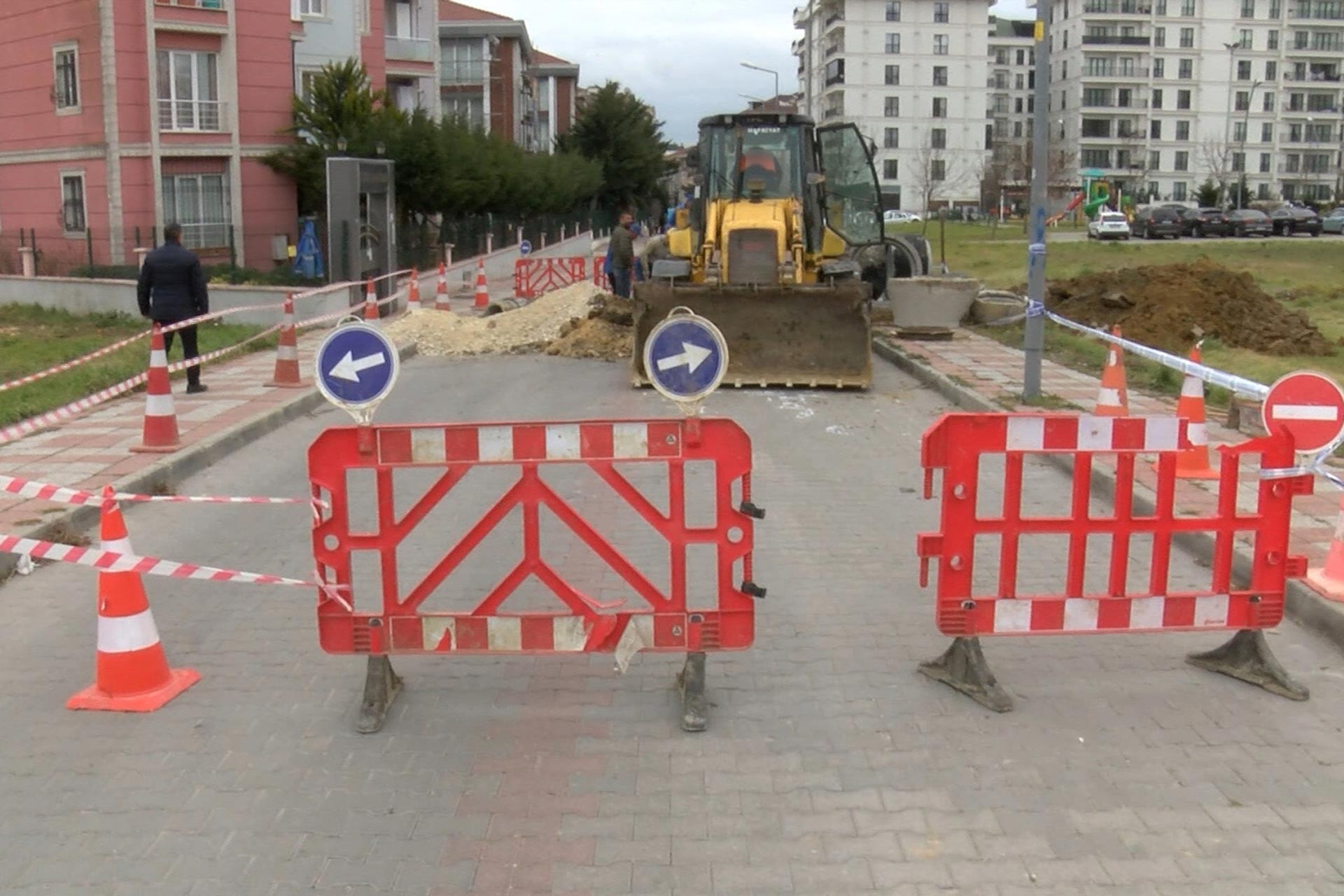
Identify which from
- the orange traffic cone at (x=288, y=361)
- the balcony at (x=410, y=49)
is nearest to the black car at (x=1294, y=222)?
the balcony at (x=410, y=49)

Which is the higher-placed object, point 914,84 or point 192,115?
point 914,84

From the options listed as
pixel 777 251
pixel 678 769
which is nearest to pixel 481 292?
pixel 777 251

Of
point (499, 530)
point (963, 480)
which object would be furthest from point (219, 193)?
point (963, 480)

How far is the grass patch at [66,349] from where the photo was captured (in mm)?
14711

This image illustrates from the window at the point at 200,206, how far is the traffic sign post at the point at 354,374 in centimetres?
3136

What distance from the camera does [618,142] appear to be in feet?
238

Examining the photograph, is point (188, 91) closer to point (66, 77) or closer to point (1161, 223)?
point (66, 77)

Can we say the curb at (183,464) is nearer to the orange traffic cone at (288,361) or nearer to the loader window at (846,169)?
the orange traffic cone at (288,361)

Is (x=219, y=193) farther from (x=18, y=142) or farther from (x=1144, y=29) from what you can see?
(x=1144, y=29)

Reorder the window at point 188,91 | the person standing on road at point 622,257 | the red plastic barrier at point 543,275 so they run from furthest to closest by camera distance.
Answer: the window at point 188,91 → the red plastic barrier at point 543,275 → the person standing on road at point 622,257

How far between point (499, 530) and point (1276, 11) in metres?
Result: 122

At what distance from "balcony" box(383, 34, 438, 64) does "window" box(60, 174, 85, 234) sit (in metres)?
17.1

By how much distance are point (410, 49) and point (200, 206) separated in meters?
17.2

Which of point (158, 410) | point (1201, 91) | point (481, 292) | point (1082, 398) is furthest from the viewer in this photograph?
point (1201, 91)
